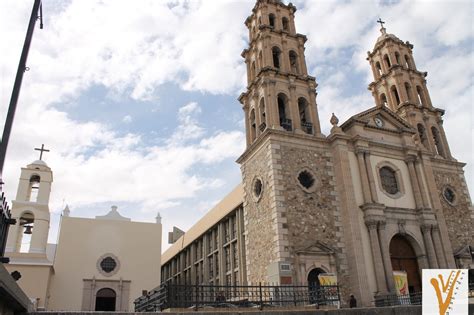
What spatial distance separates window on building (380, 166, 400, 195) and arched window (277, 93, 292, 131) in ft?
20.2

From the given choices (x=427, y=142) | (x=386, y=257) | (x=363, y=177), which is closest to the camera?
(x=386, y=257)

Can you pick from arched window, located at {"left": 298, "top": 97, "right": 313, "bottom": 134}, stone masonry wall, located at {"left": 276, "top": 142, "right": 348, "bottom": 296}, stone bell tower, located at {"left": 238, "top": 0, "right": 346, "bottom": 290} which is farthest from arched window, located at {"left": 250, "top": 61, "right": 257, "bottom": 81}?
stone masonry wall, located at {"left": 276, "top": 142, "right": 348, "bottom": 296}

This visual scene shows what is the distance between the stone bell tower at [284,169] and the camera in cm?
2005

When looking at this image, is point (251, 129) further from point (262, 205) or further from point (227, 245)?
point (227, 245)

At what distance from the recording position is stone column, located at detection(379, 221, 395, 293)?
2005cm

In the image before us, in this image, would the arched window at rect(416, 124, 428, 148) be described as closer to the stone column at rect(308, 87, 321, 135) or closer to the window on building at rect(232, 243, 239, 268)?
the stone column at rect(308, 87, 321, 135)

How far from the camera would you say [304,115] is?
2573 cm

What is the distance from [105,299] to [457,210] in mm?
24231

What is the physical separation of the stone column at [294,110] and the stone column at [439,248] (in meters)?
9.62

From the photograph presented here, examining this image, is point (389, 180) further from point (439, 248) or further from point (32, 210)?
point (32, 210)

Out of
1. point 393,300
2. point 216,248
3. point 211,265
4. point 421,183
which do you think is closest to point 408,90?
point 421,183

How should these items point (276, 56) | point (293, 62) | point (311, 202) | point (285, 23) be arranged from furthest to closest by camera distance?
point (285, 23)
point (293, 62)
point (276, 56)
point (311, 202)

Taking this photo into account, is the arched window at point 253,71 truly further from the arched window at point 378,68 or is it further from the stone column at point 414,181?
the arched window at point 378,68

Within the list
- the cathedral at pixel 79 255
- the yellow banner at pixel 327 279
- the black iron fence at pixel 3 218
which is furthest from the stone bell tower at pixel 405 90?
the black iron fence at pixel 3 218
